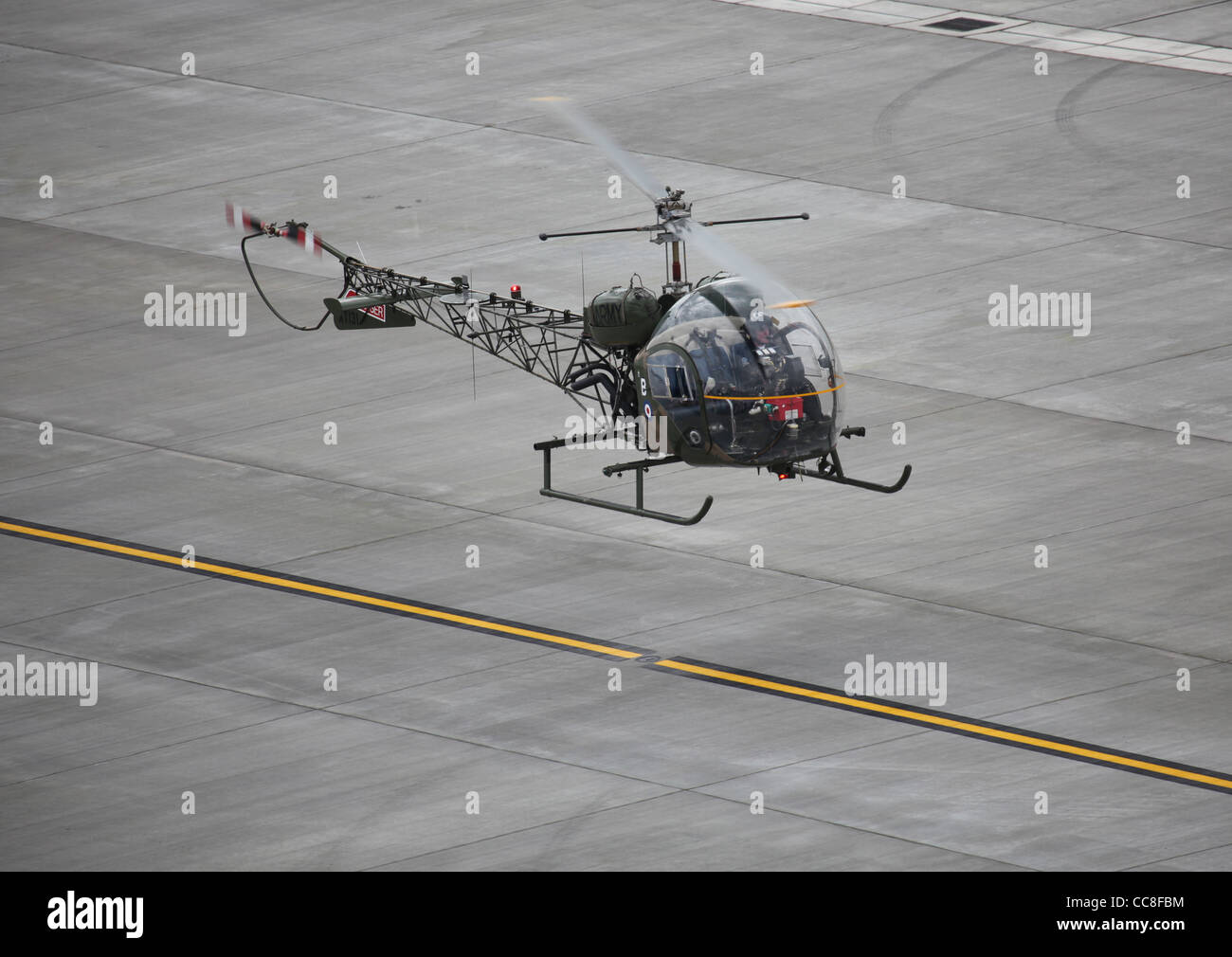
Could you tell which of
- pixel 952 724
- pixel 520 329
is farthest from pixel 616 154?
pixel 952 724

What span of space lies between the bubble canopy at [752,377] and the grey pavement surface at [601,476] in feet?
7.93

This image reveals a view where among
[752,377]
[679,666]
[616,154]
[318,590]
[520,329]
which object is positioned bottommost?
[679,666]

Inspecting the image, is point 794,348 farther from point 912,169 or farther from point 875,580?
point 912,169

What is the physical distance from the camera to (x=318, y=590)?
2952 cm

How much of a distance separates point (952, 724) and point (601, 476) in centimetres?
774

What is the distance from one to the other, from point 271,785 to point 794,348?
23.7ft

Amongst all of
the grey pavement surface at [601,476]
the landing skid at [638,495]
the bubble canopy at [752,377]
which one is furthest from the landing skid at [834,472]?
the grey pavement surface at [601,476]

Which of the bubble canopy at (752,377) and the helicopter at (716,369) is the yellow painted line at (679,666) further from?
the bubble canopy at (752,377)

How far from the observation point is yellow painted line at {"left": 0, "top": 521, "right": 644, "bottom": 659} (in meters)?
27.9

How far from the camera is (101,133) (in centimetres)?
4859

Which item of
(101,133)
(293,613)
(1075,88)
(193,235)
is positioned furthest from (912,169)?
(293,613)

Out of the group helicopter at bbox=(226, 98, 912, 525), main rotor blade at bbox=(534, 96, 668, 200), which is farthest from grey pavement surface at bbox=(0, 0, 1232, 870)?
main rotor blade at bbox=(534, 96, 668, 200)

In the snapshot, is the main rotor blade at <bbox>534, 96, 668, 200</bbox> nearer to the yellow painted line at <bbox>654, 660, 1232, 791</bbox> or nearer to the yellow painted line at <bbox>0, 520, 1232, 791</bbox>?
the yellow painted line at <bbox>0, 520, 1232, 791</bbox>

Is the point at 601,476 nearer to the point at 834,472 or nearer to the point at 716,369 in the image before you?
the point at 834,472
